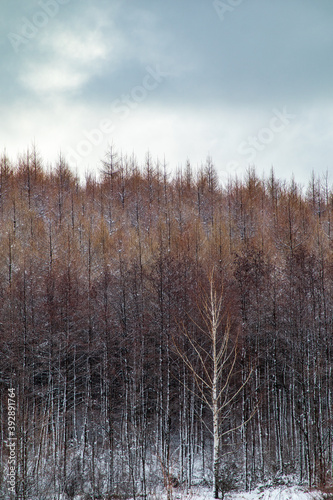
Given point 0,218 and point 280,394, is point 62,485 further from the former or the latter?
point 0,218

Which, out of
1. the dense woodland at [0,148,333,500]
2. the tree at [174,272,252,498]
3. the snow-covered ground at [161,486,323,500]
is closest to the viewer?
the snow-covered ground at [161,486,323,500]

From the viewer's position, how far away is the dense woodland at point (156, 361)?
803 inches

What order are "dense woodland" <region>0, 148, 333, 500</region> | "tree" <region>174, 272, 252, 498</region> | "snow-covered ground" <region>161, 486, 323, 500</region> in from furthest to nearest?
"dense woodland" <region>0, 148, 333, 500</region> < "tree" <region>174, 272, 252, 498</region> < "snow-covered ground" <region>161, 486, 323, 500</region>

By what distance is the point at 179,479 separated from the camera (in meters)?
20.7

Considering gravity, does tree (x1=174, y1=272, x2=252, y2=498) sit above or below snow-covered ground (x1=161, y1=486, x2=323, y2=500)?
above

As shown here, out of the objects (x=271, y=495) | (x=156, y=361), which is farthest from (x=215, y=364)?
(x=156, y=361)

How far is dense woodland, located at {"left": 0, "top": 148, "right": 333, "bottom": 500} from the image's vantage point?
66.9 feet

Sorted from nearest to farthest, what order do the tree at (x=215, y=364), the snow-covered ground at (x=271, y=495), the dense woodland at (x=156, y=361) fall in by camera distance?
the snow-covered ground at (x=271, y=495), the tree at (x=215, y=364), the dense woodland at (x=156, y=361)

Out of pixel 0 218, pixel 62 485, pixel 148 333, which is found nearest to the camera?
pixel 62 485

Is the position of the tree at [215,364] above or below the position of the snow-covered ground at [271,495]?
above

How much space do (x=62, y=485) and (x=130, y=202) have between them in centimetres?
3645

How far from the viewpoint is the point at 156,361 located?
25.1 m

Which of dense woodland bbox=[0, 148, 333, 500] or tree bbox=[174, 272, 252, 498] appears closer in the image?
tree bbox=[174, 272, 252, 498]

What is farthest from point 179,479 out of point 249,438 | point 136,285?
point 136,285
